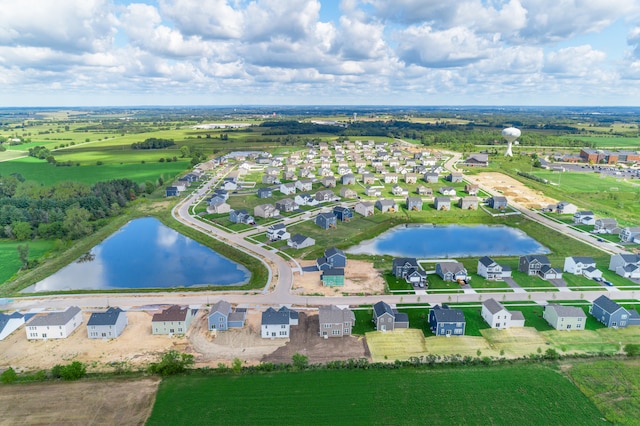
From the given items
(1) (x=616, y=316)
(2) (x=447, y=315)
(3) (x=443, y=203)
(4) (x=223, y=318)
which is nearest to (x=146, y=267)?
(4) (x=223, y=318)

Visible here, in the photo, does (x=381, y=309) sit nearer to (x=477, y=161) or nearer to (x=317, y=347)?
(x=317, y=347)

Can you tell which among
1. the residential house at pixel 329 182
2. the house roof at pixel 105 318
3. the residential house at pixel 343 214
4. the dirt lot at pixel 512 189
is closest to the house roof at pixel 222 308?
the house roof at pixel 105 318

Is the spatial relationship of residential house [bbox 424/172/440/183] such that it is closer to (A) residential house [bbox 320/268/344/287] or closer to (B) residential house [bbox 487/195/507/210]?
(B) residential house [bbox 487/195/507/210]

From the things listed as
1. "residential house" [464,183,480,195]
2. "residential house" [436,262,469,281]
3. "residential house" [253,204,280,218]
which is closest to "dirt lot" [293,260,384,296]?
"residential house" [436,262,469,281]

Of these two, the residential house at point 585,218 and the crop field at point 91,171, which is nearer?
the residential house at point 585,218

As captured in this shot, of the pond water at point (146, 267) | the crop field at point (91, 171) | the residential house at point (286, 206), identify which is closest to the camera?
the pond water at point (146, 267)

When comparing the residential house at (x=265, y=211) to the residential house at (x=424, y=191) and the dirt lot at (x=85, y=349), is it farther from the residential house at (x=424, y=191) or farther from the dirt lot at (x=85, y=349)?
the dirt lot at (x=85, y=349)
